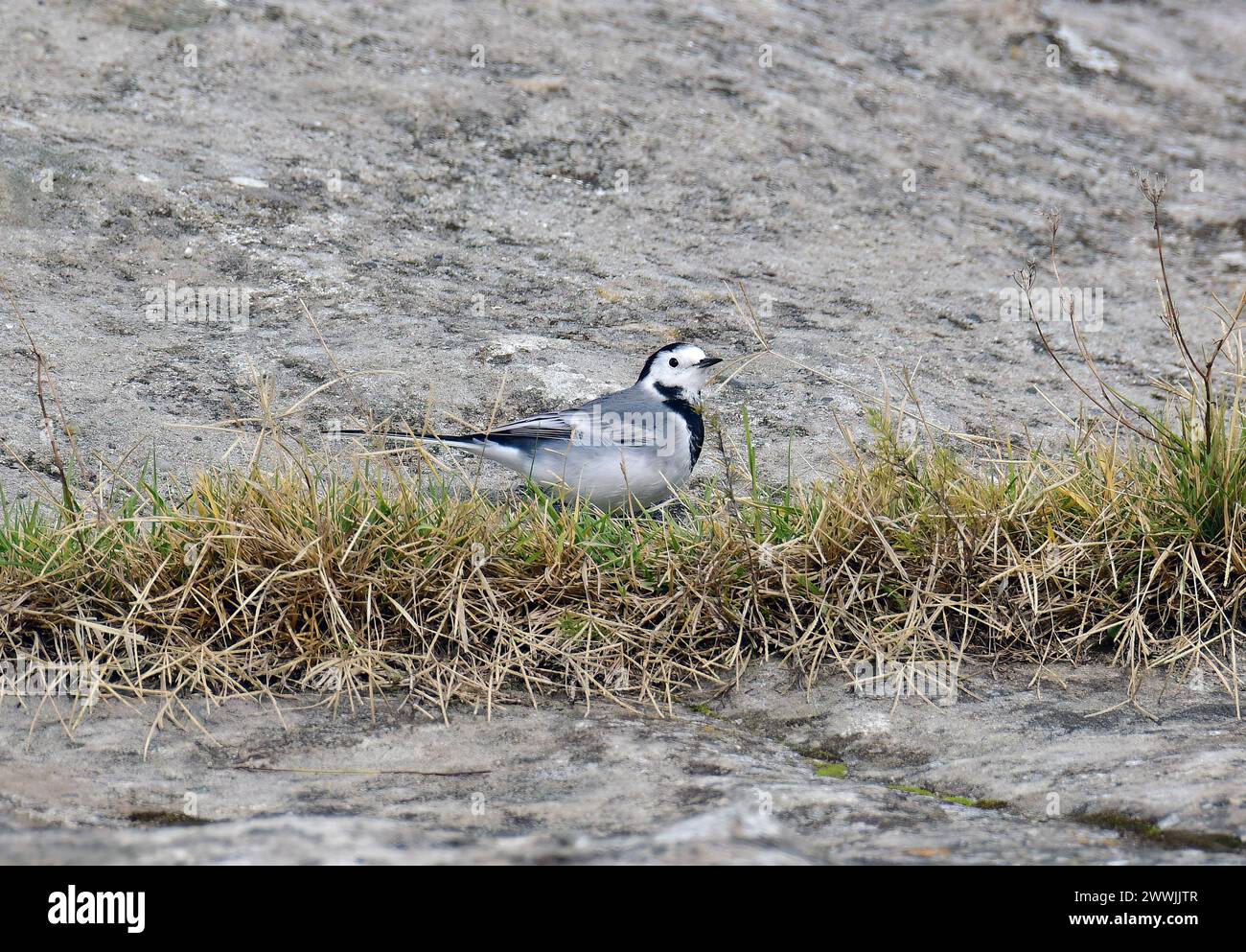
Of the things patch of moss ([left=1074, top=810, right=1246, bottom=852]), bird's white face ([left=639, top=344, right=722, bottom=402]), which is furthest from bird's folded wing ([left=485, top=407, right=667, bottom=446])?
patch of moss ([left=1074, top=810, right=1246, bottom=852])

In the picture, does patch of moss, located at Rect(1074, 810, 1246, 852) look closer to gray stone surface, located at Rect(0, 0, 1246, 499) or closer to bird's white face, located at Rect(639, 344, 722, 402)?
gray stone surface, located at Rect(0, 0, 1246, 499)

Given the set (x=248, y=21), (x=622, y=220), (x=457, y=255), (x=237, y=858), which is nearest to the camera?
(x=237, y=858)

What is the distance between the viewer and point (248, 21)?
7.00 meters

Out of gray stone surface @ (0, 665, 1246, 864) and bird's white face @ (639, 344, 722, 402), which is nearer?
gray stone surface @ (0, 665, 1246, 864)

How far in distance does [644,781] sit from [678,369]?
235 cm

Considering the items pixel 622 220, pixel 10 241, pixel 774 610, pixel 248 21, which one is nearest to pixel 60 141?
pixel 10 241

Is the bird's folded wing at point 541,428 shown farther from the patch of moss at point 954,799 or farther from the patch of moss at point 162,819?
the patch of moss at point 162,819

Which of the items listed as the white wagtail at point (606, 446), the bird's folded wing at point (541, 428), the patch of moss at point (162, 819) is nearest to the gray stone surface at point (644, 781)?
the patch of moss at point (162, 819)

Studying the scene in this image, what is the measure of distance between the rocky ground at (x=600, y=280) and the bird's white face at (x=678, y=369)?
35cm

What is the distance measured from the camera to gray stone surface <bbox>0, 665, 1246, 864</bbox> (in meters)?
2.08

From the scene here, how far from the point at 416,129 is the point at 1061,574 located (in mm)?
4376

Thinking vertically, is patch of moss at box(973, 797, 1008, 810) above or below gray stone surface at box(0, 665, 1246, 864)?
below

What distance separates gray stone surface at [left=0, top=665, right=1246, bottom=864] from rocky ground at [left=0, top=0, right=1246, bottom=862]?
1 cm
